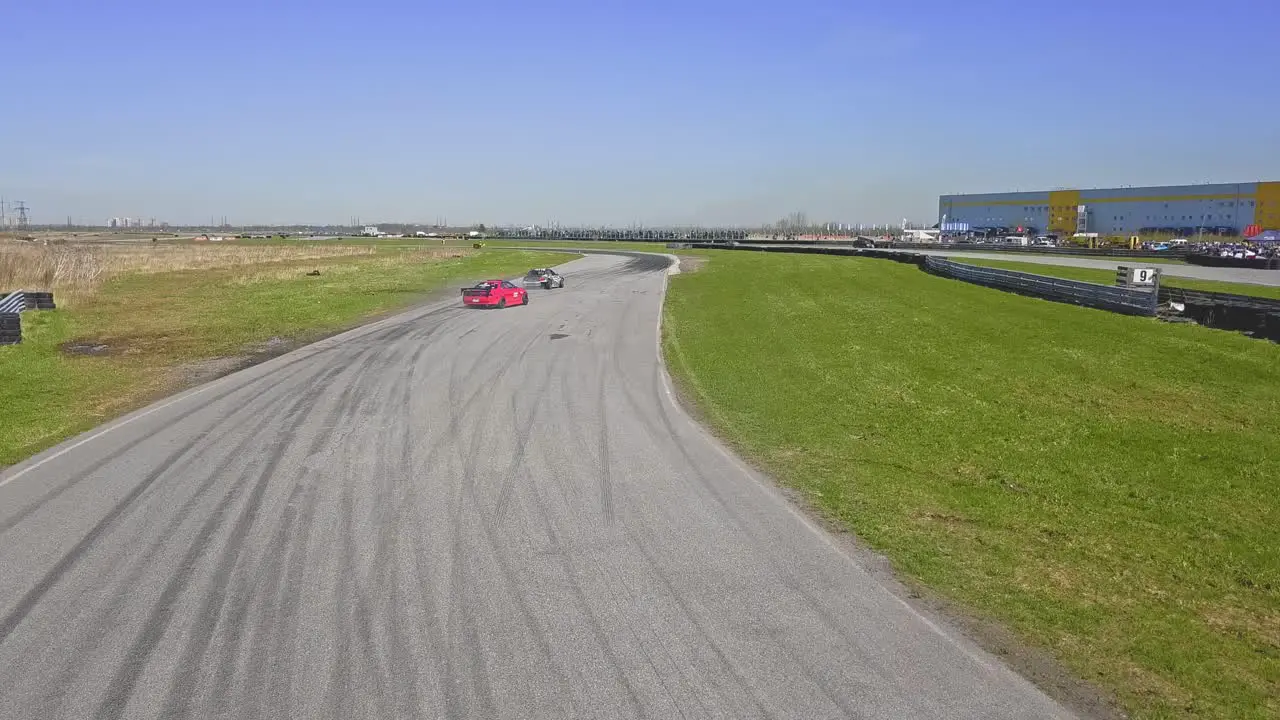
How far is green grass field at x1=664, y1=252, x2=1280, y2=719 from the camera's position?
7570 millimetres

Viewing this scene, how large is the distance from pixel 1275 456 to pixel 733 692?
12076mm

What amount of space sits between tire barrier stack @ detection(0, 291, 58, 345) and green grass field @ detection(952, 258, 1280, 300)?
4432 cm

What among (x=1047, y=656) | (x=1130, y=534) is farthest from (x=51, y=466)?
(x=1130, y=534)

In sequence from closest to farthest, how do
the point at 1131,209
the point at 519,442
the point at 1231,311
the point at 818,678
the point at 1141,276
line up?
the point at 818,678, the point at 519,442, the point at 1231,311, the point at 1141,276, the point at 1131,209

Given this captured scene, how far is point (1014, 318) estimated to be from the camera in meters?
31.3

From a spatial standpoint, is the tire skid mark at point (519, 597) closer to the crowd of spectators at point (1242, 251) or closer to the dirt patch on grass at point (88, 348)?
the dirt patch on grass at point (88, 348)

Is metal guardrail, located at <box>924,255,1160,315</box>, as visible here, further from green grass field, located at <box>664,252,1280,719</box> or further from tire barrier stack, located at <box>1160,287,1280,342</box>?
green grass field, located at <box>664,252,1280,719</box>

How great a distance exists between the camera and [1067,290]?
36812 millimetres

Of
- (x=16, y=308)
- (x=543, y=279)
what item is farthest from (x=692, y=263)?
(x=16, y=308)

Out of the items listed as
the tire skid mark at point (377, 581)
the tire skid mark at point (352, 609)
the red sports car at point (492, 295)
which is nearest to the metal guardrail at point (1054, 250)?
the red sports car at point (492, 295)

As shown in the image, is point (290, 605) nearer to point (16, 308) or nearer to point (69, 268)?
point (16, 308)

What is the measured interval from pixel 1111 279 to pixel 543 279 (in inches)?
1299

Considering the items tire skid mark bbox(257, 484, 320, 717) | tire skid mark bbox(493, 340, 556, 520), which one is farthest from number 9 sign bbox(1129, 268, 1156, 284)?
tire skid mark bbox(257, 484, 320, 717)

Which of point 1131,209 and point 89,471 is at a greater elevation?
point 1131,209
